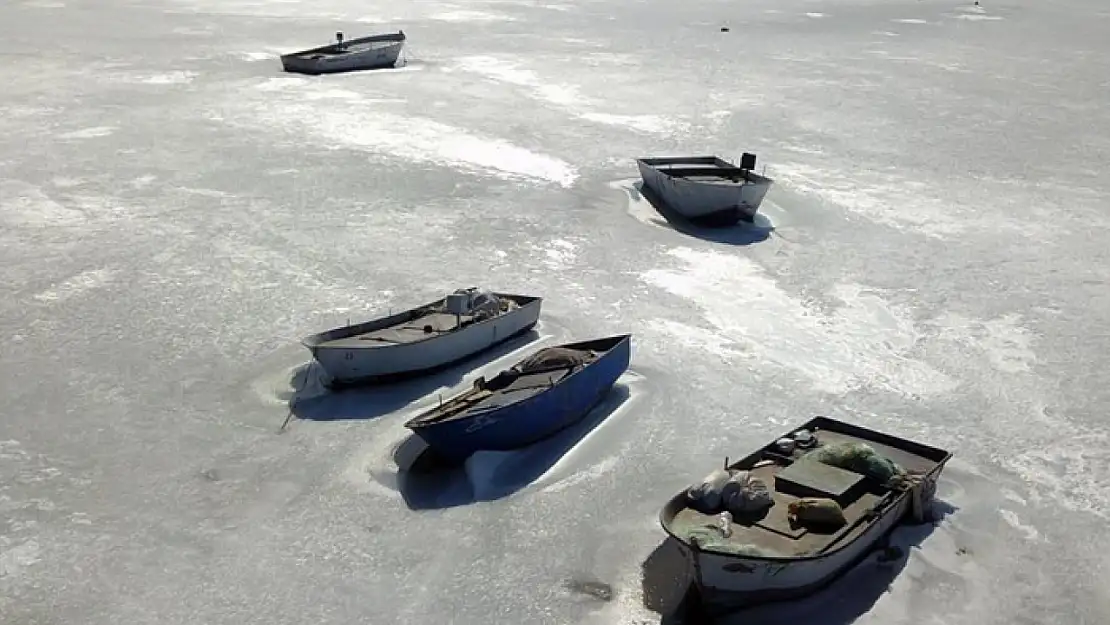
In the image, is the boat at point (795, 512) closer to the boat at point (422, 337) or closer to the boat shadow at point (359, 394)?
the boat shadow at point (359, 394)

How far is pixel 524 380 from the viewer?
13172mm

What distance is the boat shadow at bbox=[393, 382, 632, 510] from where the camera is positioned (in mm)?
11570

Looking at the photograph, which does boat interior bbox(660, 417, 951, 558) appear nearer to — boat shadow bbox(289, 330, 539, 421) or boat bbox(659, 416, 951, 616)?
boat bbox(659, 416, 951, 616)

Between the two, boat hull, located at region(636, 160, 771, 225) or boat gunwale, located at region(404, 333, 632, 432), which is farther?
boat hull, located at region(636, 160, 771, 225)

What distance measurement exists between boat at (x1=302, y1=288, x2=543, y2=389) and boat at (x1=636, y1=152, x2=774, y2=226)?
5.99 meters

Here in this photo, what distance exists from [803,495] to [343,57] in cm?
2711

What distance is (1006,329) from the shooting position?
15906mm

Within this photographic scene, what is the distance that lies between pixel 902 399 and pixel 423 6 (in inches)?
1623

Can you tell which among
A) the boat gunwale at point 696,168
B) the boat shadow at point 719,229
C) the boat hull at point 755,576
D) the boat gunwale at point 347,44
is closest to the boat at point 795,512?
the boat hull at point 755,576

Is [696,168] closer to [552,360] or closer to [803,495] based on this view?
[552,360]

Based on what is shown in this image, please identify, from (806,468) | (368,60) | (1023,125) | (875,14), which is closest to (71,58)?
(368,60)

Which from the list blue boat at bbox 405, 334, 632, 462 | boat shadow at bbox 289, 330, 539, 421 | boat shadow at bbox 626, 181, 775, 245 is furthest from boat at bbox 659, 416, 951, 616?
boat shadow at bbox 626, 181, 775, 245

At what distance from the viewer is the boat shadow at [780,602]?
9.65 meters

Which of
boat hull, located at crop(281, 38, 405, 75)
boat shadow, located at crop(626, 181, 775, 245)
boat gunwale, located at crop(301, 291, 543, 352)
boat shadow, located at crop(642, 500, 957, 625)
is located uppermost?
boat hull, located at crop(281, 38, 405, 75)
